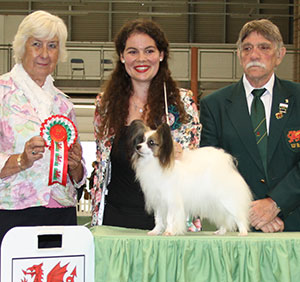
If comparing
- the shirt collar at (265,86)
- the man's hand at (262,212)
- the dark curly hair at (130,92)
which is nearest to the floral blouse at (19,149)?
the dark curly hair at (130,92)

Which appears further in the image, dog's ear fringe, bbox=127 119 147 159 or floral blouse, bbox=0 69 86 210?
floral blouse, bbox=0 69 86 210

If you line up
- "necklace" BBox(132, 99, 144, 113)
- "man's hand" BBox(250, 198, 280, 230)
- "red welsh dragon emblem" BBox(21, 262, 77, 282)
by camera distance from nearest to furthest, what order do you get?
1. "red welsh dragon emblem" BBox(21, 262, 77, 282)
2. "man's hand" BBox(250, 198, 280, 230)
3. "necklace" BBox(132, 99, 144, 113)

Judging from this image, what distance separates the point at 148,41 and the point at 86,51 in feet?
37.0

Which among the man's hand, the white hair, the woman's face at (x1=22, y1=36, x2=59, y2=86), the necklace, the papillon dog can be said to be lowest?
the man's hand

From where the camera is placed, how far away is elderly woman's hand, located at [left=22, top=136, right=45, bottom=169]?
2129 mm

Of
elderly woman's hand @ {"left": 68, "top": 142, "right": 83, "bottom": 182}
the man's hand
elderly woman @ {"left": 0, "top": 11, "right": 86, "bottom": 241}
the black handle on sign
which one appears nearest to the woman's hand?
elderly woman @ {"left": 0, "top": 11, "right": 86, "bottom": 241}

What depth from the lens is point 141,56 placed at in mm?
2393

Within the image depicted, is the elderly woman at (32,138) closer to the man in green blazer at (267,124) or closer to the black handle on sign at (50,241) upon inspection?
the black handle on sign at (50,241)

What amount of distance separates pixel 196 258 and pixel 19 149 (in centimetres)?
96

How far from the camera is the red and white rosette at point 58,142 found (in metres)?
2.19

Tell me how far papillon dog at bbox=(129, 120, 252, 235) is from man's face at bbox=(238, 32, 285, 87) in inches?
19.7

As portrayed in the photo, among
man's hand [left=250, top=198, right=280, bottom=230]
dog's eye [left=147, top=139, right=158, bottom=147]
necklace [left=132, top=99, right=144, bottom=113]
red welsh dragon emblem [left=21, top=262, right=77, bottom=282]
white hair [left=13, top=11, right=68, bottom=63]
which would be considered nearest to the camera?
red welsh dragon emblem [left=21, top=262, right=77, bottom=282]

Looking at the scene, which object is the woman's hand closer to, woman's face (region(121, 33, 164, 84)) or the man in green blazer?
woman's face (region(121, 33, 164, 84))

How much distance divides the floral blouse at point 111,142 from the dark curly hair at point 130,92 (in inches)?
1.3
